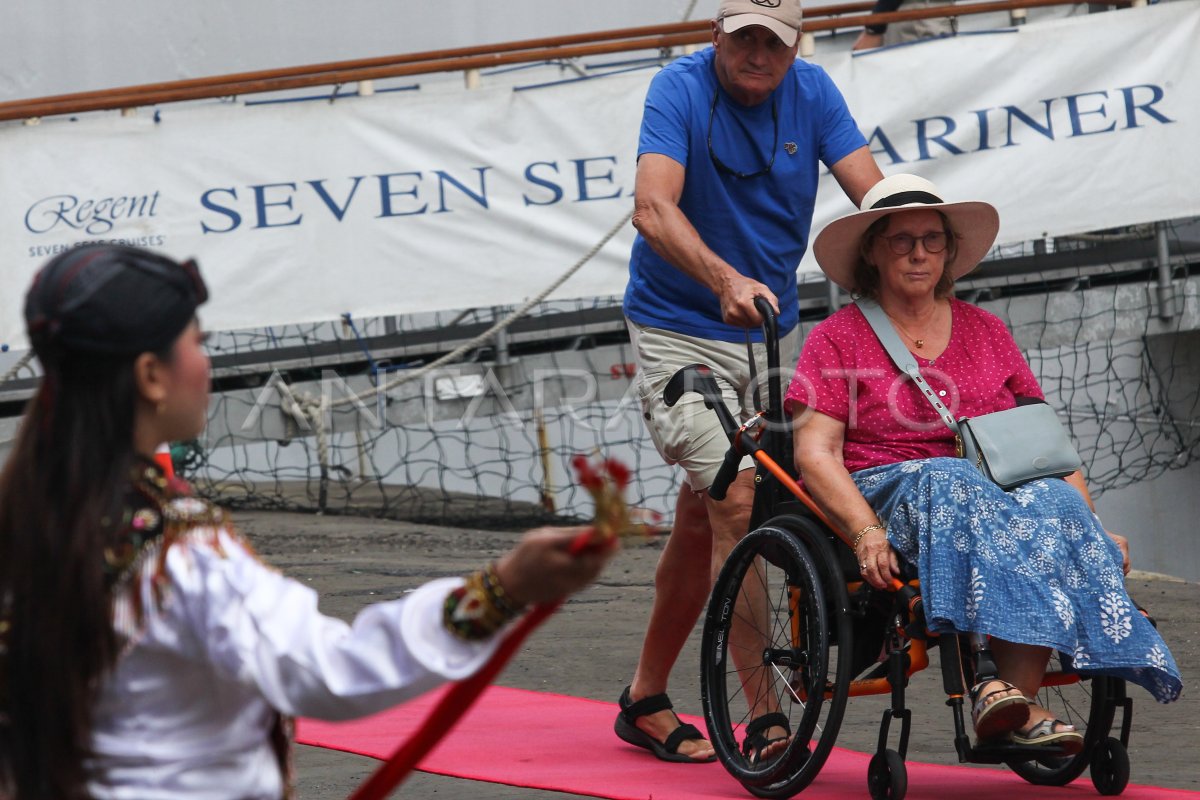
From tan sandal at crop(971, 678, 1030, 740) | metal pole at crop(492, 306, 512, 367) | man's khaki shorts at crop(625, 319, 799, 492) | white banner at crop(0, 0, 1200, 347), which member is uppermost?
white banner at crop(0, 0, 1200, 347)

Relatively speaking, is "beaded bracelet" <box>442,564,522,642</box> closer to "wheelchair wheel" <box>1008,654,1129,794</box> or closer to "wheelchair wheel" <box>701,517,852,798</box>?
"wheelchair wheel" <box>701,517,852,798</box>

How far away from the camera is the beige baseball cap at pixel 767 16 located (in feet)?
12.0

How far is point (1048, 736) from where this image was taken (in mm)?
3033

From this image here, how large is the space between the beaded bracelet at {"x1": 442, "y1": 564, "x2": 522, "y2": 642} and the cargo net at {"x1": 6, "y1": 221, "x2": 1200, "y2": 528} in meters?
5.28

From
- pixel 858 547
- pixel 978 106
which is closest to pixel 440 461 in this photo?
pixel 978 106

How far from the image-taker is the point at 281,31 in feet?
30.0

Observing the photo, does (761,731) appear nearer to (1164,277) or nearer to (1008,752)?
(1008,752)

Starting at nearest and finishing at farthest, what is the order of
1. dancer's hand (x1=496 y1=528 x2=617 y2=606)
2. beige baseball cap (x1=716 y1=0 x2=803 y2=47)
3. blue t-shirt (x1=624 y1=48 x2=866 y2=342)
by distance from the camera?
dancer's hand (x1=496 y1=528 x2=617 y2=606), beige baseball cap (x1=716 y1=0 x2=803 y2=47), blue t-shirt (x1=624 y1=48 x2=866 y2=342)

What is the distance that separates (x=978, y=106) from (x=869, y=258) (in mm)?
3724

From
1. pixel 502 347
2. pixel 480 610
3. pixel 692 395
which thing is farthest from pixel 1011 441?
pixel 502 347

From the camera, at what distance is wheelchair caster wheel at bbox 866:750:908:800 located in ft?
9.96

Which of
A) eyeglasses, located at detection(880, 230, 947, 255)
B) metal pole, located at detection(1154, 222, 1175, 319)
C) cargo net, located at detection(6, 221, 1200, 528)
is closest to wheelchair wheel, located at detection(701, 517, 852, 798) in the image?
eyeglasses, located at detection(880, 230, 947, 255)

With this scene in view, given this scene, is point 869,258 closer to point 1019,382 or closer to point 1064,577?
point 1019,382

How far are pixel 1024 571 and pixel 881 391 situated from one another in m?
0.52
